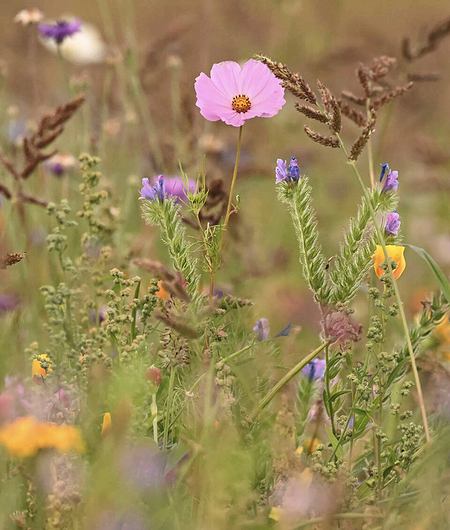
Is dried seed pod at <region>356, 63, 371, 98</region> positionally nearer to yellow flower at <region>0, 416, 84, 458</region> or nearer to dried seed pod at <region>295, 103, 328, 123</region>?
dried seed pod at <region>295, 103, 328, 123</region>

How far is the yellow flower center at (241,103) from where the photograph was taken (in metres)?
1.51

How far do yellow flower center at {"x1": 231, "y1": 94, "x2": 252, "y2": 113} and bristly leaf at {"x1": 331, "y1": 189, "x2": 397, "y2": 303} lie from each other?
0.20 metres

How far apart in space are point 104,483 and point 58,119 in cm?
95

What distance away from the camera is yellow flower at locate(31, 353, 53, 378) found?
57.3 inches

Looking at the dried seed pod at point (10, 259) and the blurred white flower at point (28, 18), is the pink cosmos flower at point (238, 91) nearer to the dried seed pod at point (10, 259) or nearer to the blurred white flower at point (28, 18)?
the dried seed pod at point (10, 259)

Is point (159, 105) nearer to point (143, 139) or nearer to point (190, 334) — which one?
point (143, 139)

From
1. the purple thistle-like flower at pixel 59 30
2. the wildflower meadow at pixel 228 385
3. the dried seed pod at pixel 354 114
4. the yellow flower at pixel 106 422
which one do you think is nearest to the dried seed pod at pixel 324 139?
the wildflower meadow at pixel 228 385

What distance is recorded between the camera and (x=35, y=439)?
4.08ft

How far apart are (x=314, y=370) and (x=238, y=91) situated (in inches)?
16.6

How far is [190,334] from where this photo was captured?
4.47 ft

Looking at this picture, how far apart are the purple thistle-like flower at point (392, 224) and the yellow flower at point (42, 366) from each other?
0.49 m

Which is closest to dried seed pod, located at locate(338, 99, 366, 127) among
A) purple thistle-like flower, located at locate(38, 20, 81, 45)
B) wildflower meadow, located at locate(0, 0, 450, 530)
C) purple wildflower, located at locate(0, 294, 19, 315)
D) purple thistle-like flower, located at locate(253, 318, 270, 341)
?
wildflower meadow, located at locate(0, 0, 450, 530)

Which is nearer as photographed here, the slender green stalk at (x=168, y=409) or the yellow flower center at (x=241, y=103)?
the slender green stalk at (x=168, y=409)

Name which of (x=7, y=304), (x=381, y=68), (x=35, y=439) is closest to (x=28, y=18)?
(x=7, y=304)
